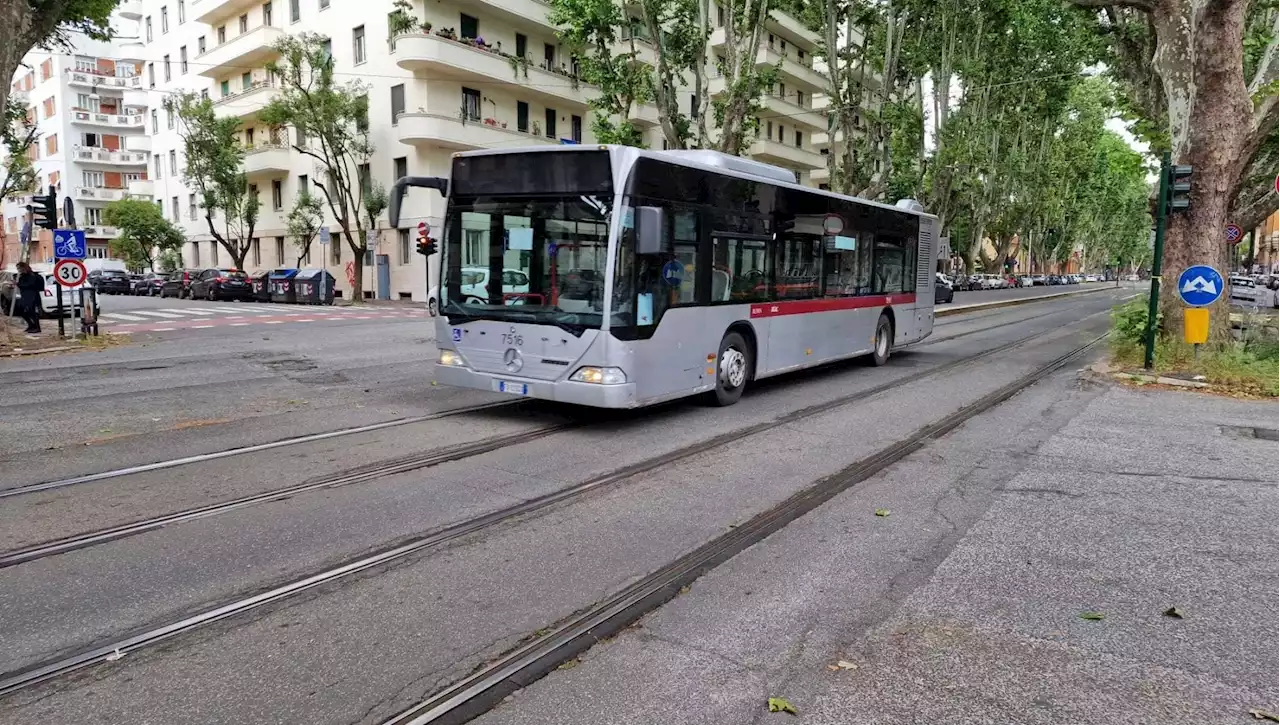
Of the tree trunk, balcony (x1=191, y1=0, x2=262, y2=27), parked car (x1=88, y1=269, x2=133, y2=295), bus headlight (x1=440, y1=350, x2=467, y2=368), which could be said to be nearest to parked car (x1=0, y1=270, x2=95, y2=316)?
bus headlight (x1=440, y1=350, x2=467, y2=368)

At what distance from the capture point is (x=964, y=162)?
32.8m

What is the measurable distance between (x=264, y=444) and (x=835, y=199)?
8.29 metres

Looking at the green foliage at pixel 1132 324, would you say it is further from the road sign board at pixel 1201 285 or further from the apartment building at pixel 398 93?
the apartment building at pixel 398 93

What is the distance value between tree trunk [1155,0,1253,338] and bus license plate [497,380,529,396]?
35.6ft

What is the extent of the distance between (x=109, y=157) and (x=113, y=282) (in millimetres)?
29765

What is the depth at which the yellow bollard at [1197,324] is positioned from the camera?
12.2 meters

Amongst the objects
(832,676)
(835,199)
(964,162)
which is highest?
(964,162)

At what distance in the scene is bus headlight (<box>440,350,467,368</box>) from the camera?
8.95 m

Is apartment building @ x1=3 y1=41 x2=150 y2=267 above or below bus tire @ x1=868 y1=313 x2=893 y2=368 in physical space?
above

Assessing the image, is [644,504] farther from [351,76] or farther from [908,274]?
[351,76]

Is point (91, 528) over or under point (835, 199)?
under

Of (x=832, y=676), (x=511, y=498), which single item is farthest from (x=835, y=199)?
Result: (x=832, y=676)


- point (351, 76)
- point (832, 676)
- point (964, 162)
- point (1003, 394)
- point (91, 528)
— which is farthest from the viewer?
point (351, 76)

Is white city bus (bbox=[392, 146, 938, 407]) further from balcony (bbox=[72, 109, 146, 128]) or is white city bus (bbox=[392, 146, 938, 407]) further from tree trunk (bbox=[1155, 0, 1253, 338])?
balcony (bbox=[72, 109, 146, 128])
